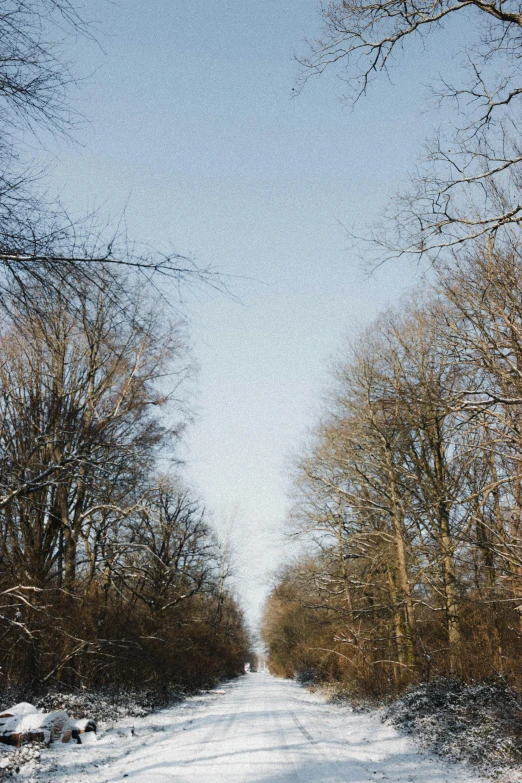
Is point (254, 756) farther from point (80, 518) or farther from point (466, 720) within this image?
point (80, 518)

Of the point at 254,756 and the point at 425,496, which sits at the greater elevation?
the point at 425,496

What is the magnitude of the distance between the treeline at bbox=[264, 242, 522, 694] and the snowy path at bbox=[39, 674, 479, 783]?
6.88 feet

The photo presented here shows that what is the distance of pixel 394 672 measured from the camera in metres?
15.4

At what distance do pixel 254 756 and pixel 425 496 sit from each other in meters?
8.17

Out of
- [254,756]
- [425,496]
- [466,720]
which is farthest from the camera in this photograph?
[425,496]

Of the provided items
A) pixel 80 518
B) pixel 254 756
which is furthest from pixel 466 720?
pixel 80 518

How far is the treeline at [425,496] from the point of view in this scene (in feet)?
27.6

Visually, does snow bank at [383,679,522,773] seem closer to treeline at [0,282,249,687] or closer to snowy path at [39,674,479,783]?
snowy path at [39,674,479,783]

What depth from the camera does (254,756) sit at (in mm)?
7875

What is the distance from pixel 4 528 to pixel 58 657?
350cm

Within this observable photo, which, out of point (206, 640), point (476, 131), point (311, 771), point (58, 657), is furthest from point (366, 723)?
point (206, 640)

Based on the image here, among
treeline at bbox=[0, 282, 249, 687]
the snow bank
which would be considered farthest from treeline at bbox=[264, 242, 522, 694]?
treeline at bbox=[0, 282, 249, 687]

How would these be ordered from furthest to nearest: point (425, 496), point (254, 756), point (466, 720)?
1. point (425, 496)
2. point (466, 720)
3. point (254, 756)

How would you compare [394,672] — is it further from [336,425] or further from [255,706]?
[336,425]
